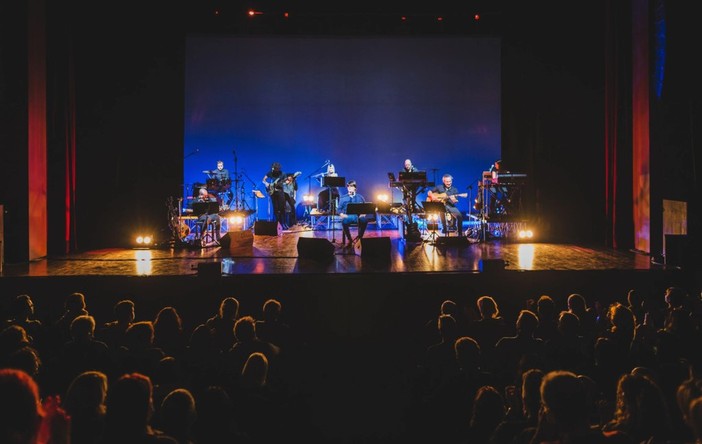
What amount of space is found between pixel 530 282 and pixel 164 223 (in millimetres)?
6961

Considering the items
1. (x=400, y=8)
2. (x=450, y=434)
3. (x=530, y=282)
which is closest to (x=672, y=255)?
(x=530, y=282)

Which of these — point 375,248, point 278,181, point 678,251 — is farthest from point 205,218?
point 678,251

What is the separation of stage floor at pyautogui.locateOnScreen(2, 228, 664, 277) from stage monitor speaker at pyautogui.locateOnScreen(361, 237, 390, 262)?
2cm

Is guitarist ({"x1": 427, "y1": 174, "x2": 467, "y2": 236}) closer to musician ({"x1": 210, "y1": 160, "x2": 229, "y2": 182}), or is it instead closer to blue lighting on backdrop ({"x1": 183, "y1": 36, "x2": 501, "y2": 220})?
blue lighting on backdrop ({"x1": 183, "y1": 36, "x2": 501, "y2": 220})

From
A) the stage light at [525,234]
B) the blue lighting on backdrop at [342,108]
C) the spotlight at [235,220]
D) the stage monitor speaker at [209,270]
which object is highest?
the blue lighting on backdrop at [342,108]

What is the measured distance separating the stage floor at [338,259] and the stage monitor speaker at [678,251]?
0.19m

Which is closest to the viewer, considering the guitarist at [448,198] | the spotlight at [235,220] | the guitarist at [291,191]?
the guitarist at [448,198]

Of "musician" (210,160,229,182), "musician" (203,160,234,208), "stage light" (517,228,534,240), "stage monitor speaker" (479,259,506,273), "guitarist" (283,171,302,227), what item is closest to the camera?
"stage monitor speaker" (479,259,506,273)

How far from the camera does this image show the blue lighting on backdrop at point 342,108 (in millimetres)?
13672

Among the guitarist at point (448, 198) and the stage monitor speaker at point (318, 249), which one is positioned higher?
the guitarist at point (448, 198)

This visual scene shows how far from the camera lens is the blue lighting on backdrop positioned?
13672 mm

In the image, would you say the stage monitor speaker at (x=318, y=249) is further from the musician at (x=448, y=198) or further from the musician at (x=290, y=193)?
the musician at (x=290, y=193)

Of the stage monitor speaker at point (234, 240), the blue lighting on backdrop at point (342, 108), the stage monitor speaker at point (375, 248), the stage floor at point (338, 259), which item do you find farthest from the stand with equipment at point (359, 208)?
the blue lighting on backdrop at point (342, 108)

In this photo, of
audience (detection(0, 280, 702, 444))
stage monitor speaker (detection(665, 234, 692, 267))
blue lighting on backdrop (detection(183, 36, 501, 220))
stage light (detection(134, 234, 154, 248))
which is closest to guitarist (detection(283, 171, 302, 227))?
blue lighting on backdrop (detection(183, 36, 501, 220))
